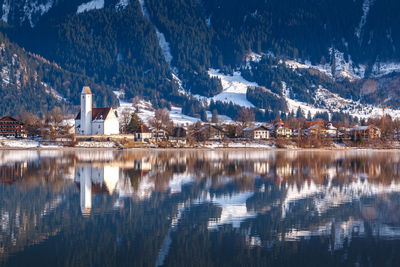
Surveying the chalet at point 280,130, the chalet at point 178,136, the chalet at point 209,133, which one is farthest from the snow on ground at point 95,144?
the chalet at point 280,130

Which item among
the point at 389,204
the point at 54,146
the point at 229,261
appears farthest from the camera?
the point at 54,146

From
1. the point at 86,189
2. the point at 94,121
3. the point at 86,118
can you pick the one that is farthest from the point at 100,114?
the point at 86,189

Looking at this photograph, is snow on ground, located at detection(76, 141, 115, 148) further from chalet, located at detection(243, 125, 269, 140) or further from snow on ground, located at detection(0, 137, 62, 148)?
chalet, located at detection(243, 125, 269, 140)

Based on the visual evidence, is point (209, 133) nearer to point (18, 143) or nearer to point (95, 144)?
point (95, 144)

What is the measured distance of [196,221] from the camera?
824 inches

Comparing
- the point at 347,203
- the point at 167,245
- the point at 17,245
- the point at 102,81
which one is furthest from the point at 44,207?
the point at 102,81

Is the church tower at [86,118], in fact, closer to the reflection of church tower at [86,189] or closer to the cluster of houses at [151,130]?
the cluster of houses at [151,130]

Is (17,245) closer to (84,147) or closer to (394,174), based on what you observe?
(394,174)

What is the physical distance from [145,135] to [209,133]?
12.3 meters

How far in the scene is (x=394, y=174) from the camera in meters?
40.5

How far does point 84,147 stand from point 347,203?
191 ft

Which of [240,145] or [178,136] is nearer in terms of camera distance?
[240,145]

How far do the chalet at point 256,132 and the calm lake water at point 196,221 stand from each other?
2512 inches

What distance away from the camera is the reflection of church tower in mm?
23691
